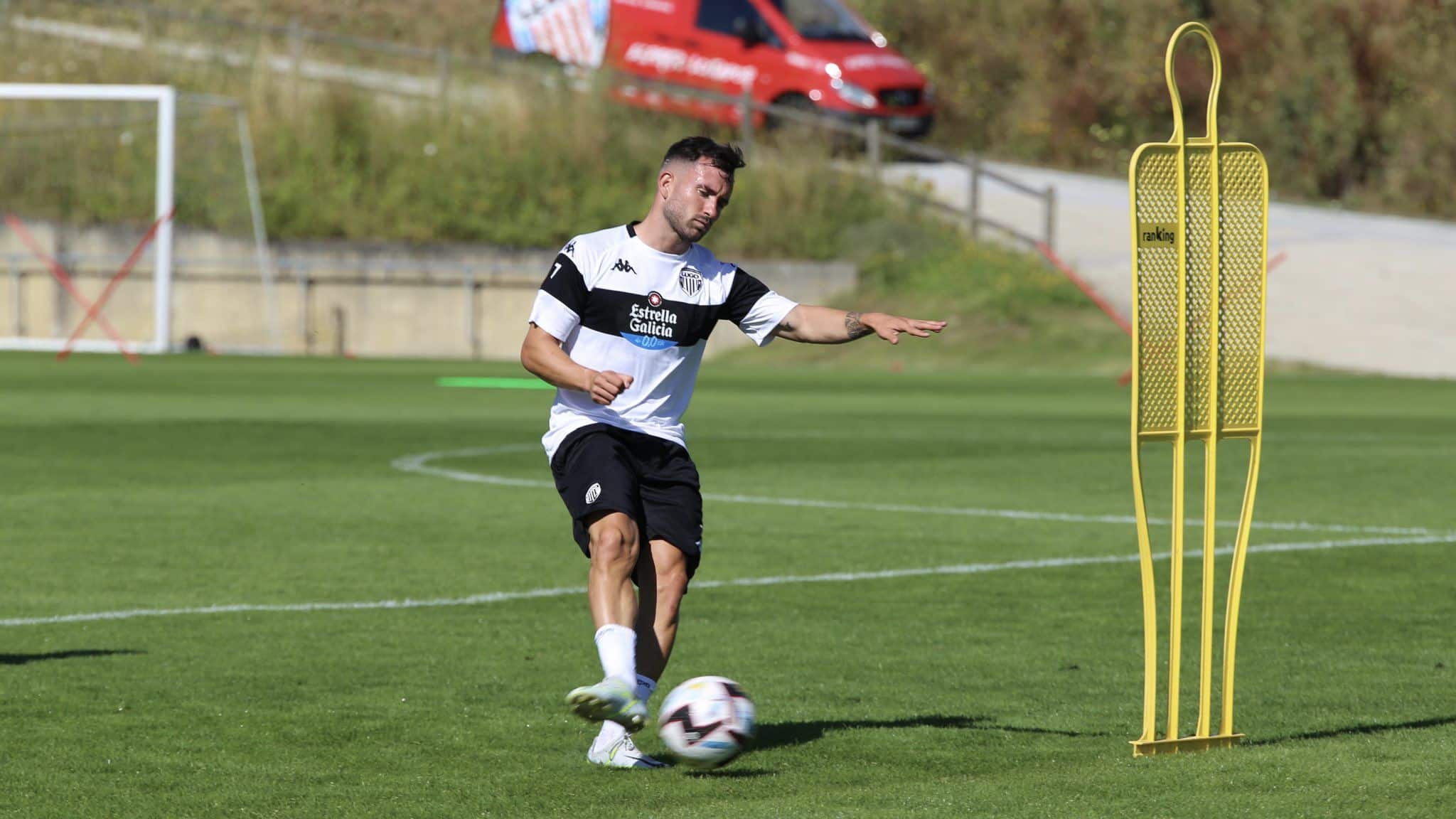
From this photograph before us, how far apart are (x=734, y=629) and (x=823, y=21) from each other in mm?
30172

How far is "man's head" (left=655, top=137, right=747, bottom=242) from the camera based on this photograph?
6473 mm

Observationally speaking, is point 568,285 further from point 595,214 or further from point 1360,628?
point 595,214

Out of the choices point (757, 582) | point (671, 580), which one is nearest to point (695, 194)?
point (671, 580)

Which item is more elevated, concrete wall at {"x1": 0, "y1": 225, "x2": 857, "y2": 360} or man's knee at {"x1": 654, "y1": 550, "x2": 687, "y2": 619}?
man's knee at {"x1": 654, "y1": 550, "x2": 687, "y2": 619}

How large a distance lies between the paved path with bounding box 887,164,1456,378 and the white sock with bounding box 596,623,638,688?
2375 centimetres

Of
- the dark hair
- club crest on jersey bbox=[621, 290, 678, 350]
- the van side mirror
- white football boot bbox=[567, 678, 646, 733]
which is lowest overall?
white football boot bbox=[567, 678, 646, 733]

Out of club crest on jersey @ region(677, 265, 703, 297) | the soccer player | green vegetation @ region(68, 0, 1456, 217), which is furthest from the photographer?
green vegetation @ region(68, 0, 1456, 217)

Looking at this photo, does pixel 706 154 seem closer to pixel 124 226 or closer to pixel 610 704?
pixel 610 704

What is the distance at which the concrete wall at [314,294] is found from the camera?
121ft

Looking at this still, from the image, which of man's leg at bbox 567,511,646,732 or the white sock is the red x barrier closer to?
man's leg at bbox 567,511,646,732

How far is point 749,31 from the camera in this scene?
38.0m

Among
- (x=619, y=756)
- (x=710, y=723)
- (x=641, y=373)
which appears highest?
(x=641, y=373)

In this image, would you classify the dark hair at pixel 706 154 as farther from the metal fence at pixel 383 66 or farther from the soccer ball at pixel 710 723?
the metal fence at pixel 383 66

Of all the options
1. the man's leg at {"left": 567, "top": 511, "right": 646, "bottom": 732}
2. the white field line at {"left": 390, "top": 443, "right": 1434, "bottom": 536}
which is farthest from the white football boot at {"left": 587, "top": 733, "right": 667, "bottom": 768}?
the white field line at {"left": 390, "top": 443, "right": 1434, "bottom": 536}
